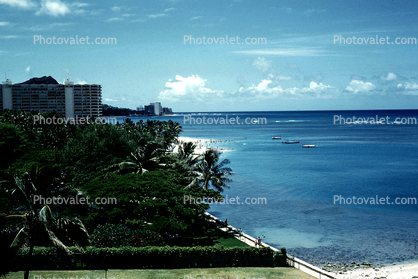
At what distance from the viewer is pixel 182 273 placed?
26750 mm

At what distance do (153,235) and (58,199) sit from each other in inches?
519

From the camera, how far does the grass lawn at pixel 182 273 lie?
25.6 m

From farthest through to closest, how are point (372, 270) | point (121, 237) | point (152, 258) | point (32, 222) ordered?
point (372, 270)
point (121, 237)
point (152, 258)
point (32, 222)

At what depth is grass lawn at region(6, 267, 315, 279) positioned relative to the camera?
1009 inches

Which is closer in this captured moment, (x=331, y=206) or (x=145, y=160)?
(x=145, y=160)

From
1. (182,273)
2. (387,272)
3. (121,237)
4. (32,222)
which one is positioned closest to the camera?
(32,222)

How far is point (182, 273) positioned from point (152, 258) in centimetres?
277

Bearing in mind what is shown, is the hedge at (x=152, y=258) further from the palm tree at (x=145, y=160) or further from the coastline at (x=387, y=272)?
the palm tree at (x=145, y=160)

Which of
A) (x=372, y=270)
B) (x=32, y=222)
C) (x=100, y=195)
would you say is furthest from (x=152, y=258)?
(x=372, y=270)

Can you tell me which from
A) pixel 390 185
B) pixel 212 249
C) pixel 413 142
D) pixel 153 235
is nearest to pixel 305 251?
pixel 212 249

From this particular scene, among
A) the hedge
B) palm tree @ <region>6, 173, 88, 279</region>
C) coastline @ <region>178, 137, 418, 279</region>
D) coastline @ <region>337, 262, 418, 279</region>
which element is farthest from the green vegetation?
coastline @ <region>337, 262, 418, 279</region>

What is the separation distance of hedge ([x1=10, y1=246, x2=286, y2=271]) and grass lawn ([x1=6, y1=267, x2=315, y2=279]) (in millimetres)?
571

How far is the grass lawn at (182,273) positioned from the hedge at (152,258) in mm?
571

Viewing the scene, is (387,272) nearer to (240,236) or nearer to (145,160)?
(240,236)
